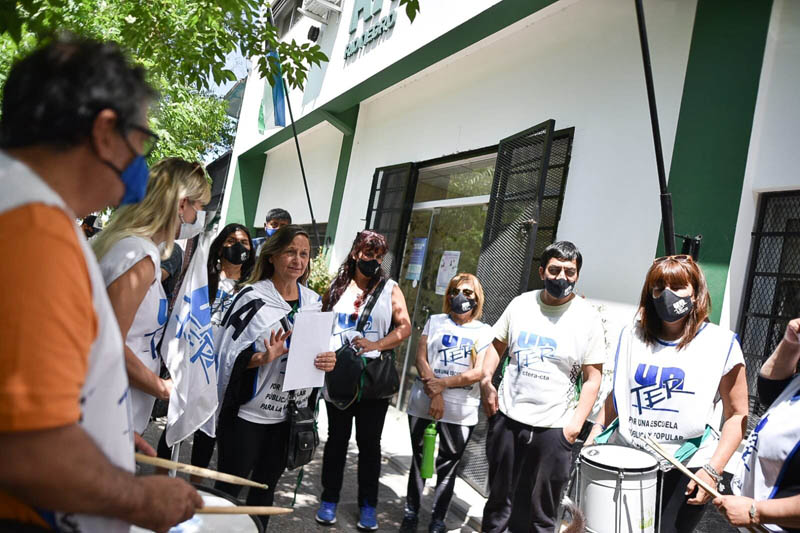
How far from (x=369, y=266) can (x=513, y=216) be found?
196 centimetres

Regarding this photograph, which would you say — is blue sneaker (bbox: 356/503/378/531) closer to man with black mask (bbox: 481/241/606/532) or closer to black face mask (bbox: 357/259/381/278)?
man with black mask (bbox: 481/241/606/532)

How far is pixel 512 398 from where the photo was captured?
3.45 m

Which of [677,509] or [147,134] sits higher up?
[147,134]

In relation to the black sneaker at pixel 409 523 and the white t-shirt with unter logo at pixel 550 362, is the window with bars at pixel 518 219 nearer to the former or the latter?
the black sneaker at pixel 409 523

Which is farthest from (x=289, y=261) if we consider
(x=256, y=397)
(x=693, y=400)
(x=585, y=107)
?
(x=585, y=107)

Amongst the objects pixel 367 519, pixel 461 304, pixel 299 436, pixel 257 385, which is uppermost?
pixel 461 304

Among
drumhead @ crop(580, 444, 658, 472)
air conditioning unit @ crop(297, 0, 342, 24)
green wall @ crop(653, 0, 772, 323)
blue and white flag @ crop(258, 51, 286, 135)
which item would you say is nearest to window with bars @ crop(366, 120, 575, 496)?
green wall @ crop(653, 0, 772, 323)

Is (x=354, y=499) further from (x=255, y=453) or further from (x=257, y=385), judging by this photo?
(x=257, y=385)

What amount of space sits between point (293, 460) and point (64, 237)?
7.81 feet

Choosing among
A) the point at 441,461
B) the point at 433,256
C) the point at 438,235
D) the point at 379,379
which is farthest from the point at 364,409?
the point at 438,235

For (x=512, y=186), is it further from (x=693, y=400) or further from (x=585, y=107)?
(x=693, y=400)

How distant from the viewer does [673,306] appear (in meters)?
2.70

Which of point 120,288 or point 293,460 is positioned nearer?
point 120,288

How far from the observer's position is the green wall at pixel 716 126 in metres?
3.94
